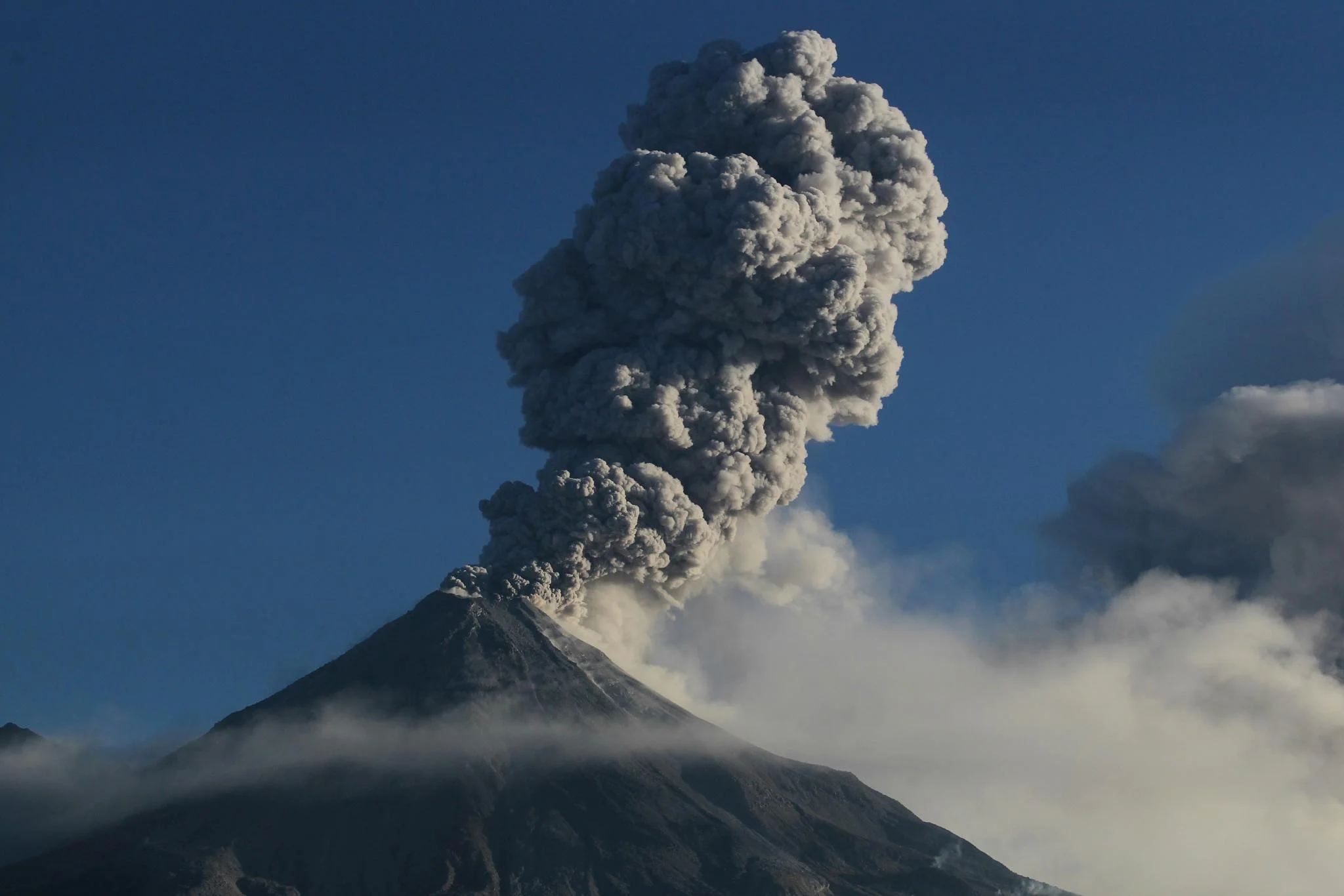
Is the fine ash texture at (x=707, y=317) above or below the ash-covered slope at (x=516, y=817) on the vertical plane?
above

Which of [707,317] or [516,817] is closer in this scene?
[516,817]

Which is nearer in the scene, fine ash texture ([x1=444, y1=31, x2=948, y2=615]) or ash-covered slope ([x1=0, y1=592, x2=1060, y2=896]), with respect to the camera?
ash-covered slope ([x1=0, y1=592, x2=1060, y2=896])

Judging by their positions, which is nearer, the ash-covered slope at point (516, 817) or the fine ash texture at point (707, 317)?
the ash-covered slope at point (516, 817)

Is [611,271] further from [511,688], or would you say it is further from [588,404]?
[511,688]

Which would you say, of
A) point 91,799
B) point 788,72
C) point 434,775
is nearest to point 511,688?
point 434,775

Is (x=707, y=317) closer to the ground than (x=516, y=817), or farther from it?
farther from it
